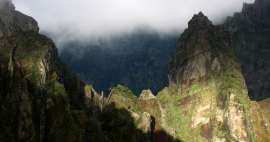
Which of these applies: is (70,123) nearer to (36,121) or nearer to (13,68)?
(36,121)

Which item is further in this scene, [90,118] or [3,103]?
[90,118]

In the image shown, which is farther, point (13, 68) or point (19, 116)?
point (13, 68)

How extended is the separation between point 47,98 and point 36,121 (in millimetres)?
10889

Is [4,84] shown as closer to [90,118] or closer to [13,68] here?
[13,68]

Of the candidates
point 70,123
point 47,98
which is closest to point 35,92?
point 47,98

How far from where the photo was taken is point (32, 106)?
618 feet

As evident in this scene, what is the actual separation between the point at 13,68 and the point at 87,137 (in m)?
31.1

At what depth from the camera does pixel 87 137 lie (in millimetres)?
187625

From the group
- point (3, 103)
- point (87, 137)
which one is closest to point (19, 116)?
point (3, 103)

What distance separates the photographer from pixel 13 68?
198m

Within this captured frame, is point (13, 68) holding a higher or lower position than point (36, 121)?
higher

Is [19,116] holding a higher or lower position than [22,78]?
lower

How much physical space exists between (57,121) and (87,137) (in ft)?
31.3

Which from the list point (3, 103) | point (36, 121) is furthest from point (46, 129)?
point (3, 103)
